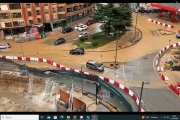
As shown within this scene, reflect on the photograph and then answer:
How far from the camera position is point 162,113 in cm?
391

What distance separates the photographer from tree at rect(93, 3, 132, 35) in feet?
54.8

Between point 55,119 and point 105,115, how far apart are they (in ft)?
2.42

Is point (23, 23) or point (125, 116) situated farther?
point (23, 23)

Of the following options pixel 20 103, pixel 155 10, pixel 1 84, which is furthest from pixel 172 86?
pixel 155 10

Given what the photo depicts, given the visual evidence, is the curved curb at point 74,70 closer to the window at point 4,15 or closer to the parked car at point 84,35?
the window at point 4,15

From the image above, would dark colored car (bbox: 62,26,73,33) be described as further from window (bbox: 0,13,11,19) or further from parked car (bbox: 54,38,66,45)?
window (bbox: 0,13,11,19)

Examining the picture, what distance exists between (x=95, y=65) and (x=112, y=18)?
140 inches

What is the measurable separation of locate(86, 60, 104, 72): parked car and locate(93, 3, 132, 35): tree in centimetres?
269

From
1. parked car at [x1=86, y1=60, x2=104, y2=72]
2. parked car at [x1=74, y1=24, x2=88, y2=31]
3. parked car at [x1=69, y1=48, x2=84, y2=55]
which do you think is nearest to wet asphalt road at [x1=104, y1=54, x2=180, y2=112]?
parked car at [x1=86, y1=60, x2=104, y2=72]

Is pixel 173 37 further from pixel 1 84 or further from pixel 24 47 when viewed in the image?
pixel 1 84

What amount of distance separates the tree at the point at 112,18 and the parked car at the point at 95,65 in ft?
8.84

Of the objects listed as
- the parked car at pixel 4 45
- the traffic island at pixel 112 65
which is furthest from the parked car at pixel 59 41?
the traffic island at pixel 112 65

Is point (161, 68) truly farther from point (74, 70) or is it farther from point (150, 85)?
point (74, 70)

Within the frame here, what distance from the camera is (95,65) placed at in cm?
1504
